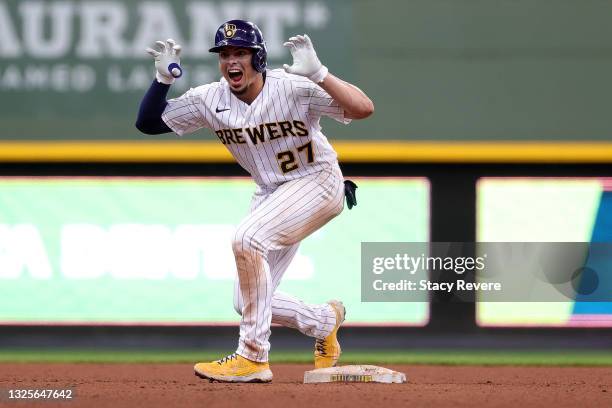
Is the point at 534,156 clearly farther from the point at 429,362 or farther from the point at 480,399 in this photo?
the point at 480,399

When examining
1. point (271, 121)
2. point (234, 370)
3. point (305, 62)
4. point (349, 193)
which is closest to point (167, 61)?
point (271, 121)

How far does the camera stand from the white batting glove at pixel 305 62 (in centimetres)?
579

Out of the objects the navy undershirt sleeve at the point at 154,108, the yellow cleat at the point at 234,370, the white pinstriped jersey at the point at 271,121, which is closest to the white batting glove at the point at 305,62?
the white pinstriped jersey at the point at 271,121

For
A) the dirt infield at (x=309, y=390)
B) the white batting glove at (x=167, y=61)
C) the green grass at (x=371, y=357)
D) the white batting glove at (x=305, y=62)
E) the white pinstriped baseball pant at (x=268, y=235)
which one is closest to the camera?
the dirt infield at (x=309, y=390)

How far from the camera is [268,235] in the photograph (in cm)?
616

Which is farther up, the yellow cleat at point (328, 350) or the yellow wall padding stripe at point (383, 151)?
Result: the yellow wall padding stripe at point (383, 151)

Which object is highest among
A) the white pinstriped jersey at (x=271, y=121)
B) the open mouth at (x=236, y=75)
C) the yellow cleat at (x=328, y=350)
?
the open mouth at (x=236, y=75)

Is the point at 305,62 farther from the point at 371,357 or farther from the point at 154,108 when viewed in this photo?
A: the point at 371,357

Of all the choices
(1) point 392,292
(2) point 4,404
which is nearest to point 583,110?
(1) point 392,292

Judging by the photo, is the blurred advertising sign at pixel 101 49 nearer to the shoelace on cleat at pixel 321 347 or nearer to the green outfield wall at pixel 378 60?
the green outfield wall at pixel 378 60

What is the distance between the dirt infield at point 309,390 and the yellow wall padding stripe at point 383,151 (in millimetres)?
2115

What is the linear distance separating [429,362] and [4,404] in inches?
163

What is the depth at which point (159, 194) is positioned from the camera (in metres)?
9.91

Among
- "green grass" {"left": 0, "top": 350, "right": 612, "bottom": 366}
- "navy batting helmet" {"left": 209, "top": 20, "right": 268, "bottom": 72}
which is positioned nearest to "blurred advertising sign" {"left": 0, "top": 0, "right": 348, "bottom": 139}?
"green grass" {"left": 0, "top": 350, "right": 612, "bottom": 366}
